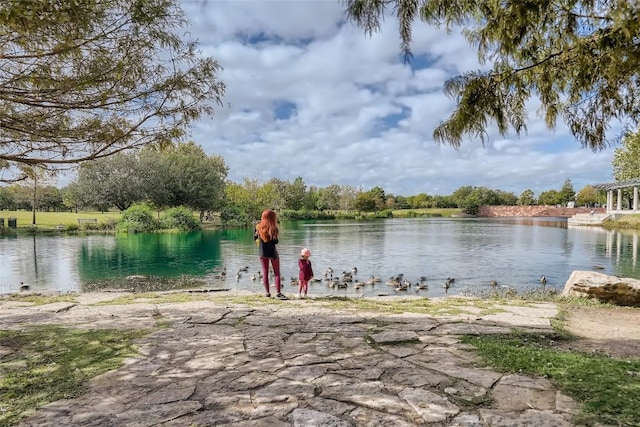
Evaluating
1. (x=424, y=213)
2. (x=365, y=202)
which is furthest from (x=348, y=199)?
(x=424, y=213)

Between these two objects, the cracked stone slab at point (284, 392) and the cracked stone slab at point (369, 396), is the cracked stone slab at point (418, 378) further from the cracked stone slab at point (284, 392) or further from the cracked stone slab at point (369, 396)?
the cracked stone slab at point (284, 392)

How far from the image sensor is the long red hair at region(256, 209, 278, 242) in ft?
24.8

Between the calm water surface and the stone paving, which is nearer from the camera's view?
the stone paving

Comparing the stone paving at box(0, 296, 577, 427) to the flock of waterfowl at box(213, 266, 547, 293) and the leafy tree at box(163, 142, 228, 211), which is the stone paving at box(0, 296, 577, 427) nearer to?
the flock of waterfowl at box(213, 266, 547, 293)

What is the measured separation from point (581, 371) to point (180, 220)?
42.9m

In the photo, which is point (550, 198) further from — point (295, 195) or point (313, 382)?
point (313, 382)

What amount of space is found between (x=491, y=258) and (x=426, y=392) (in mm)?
20389

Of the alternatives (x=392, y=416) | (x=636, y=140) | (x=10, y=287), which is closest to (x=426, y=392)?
(x=392, y=416)

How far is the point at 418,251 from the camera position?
82.8 ft

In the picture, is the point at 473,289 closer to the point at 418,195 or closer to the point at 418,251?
the point at 418,251

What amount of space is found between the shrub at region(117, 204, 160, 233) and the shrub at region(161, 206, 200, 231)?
1222 millimetres

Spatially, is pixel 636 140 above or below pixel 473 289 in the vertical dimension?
above

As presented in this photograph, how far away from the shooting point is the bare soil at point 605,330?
13.9 ft

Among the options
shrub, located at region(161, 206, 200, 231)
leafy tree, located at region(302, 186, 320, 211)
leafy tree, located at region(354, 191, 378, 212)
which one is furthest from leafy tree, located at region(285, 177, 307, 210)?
shrub, located at region(161, 206, 200, 231)
